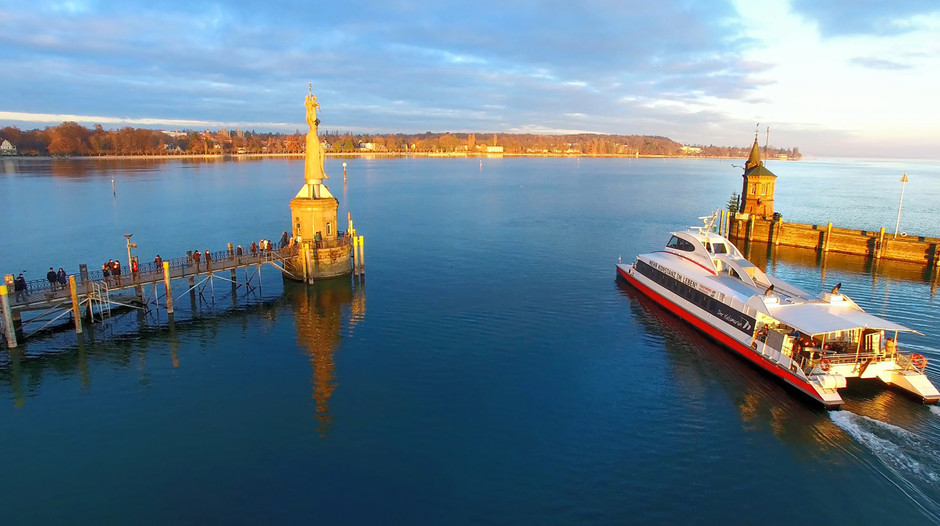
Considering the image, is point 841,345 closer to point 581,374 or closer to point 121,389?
point 581,374

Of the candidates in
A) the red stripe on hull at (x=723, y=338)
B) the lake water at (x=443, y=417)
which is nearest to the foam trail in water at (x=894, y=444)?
the lake water at (x=443, y=417)

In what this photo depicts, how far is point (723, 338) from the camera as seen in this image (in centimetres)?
3234

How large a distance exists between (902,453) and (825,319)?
23.8 feet

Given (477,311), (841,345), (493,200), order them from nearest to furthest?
(841,345)
(477,311)
(493,200)

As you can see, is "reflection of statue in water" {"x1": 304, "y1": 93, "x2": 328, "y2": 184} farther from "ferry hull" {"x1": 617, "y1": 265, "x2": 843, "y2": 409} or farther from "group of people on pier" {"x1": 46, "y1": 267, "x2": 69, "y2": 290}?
"ferry hull" {"x1": 617, "y1": 265, "x2": 843, "y2": 409}

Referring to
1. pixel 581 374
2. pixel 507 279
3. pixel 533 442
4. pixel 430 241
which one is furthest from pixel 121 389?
pixel 430 241

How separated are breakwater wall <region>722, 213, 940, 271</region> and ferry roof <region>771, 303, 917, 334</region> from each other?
3519 cm

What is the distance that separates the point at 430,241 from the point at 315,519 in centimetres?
4812

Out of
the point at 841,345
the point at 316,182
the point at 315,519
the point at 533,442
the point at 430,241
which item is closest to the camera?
the point at 315,519

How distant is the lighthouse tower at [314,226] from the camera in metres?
44.2

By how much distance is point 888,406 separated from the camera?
24.8 meters

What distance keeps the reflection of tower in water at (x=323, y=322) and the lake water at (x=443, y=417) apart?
0.54 feet

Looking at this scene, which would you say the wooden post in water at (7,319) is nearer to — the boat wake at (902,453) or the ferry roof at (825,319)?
the ferry roof at (825,319)

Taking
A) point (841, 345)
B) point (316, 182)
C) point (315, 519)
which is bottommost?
point (315, 519)
